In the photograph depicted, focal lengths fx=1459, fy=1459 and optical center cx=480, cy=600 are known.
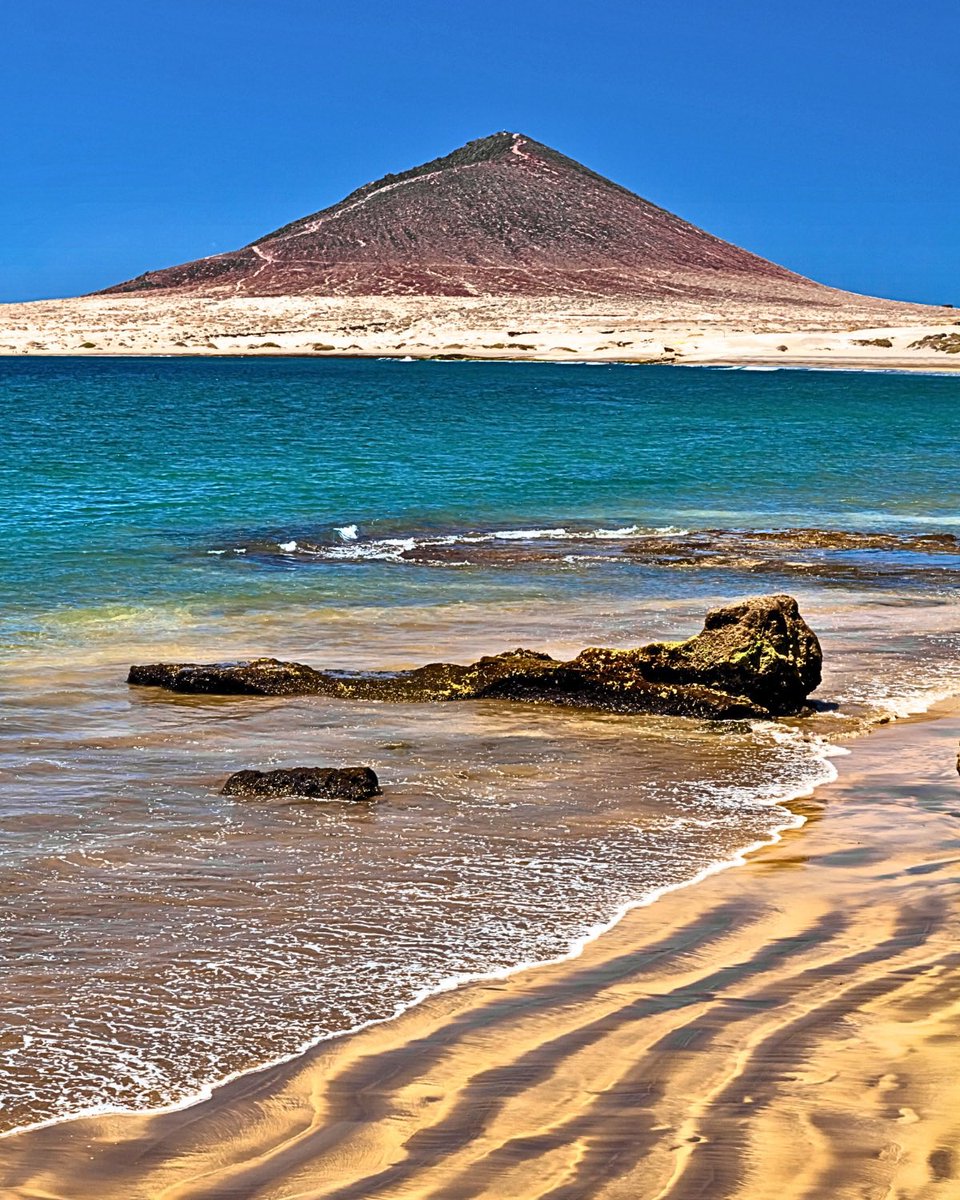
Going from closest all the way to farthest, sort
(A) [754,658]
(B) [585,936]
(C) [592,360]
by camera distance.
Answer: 1. (B) [585,936]
2. (A) [754,658]
3. (C) [592,360]

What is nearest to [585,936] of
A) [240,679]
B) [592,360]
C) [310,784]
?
[310,784]

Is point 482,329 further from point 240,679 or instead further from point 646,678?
point 646,678

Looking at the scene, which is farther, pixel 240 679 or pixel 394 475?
pixel 394 475

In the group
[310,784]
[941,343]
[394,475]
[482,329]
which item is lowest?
[310,784]

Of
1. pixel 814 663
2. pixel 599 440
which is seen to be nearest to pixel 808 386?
pixel 599 440

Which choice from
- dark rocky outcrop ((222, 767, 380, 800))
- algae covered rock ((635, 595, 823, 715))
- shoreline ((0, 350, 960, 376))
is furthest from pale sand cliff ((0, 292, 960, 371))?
dark rocky outcrop ((222, 767, 380, 800))

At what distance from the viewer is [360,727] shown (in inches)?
349

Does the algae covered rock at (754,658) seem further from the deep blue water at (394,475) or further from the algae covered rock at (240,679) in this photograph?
the deep blue water at (394,475)

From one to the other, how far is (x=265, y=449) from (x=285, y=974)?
28.8m

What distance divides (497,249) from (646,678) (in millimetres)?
118096

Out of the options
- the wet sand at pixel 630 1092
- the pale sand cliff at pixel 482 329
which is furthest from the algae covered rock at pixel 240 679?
the pale sand cliff at pixel 482 329

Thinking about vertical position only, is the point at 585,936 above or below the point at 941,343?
below

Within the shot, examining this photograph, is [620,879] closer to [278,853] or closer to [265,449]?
[278,853]

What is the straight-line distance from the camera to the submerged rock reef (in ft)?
30.4
